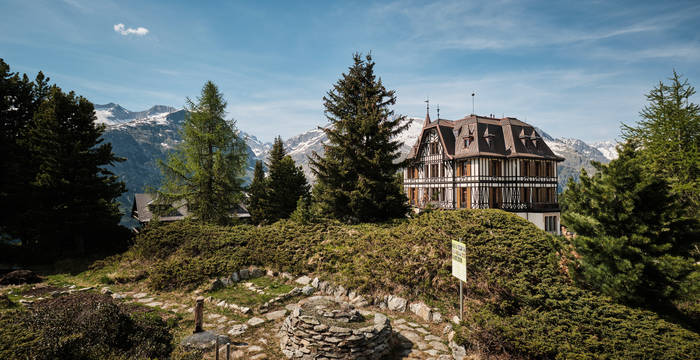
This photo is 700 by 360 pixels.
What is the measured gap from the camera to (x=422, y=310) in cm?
841

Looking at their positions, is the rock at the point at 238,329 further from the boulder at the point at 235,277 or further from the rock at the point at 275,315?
the boulder at the point at 235,277

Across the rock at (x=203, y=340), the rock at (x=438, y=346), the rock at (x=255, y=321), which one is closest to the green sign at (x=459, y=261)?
the rock at (x=438, y=346)

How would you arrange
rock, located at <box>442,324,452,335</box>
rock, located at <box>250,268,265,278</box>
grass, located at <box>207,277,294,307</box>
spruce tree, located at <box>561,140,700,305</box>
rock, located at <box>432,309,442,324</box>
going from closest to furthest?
spruce tree, located at <box>561,140,700,305</box> < rock, located at <box>442,324,452,335</box> < rock, located at <box>432,309,442,324</box> < grass, located at <box>207,277,294,307</box> < rock, located at <box>250,268,265,278</box>

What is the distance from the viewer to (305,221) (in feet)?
48.7

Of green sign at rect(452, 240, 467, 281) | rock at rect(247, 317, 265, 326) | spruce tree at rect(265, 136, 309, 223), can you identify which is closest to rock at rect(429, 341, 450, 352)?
green sign at rect(452, 240, 467, 281)

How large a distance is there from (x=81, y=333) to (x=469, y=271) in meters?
9.30

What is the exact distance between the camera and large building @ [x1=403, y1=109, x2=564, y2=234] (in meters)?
24.5

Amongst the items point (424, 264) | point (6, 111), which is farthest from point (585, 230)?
point (6, 111)

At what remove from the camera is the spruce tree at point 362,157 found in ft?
50.5

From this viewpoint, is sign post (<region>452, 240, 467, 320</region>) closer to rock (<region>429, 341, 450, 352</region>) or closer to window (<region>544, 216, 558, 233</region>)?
rock (<region>429, 341, 450, 352</region>)

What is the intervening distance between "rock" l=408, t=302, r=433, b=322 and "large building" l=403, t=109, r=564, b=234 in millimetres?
15380

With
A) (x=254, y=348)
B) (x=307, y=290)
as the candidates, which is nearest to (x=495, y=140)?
(x=307, y=290)

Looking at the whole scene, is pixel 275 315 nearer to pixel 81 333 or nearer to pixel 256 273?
pixel 256 273

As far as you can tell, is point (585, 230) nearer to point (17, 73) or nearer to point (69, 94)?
point (69, 94)
